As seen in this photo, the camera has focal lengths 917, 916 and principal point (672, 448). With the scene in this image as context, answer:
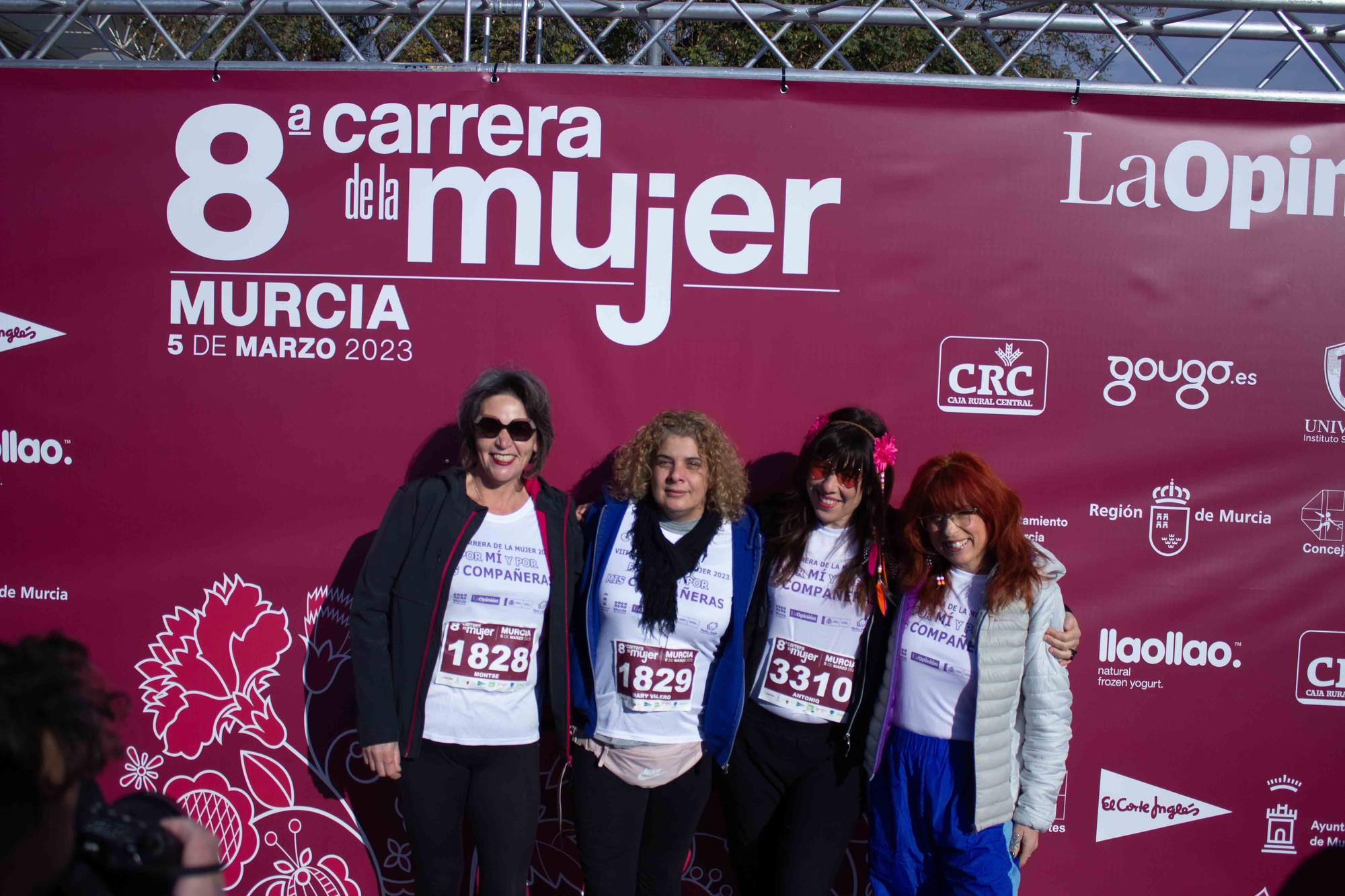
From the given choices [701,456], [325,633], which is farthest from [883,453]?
[325,633]

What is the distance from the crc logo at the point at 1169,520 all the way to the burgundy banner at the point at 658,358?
10mm

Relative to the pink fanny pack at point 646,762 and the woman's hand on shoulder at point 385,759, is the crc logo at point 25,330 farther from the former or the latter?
the pink fanny pack at point 646,762

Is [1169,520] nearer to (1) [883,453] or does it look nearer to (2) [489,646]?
(1) [883,453]

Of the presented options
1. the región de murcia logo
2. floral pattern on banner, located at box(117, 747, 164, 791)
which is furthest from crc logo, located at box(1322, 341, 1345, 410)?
floral pattern on banner, located at box(117, 747, 164, 791)

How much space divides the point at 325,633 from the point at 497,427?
112cm

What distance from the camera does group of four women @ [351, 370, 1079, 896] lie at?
2346mm

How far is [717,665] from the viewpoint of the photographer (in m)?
2.46

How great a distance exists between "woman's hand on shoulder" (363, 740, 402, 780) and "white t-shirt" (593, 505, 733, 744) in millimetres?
543

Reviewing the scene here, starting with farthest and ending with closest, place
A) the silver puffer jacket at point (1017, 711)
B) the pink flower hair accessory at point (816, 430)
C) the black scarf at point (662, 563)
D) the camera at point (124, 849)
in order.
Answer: the pink flower hair accessory at point (816, 430)
the black scarf at point (662, 563)
the silver puffer jacket at point (1017, 711)
the camera at point (124, 849)

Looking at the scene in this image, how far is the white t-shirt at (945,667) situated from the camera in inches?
91.7

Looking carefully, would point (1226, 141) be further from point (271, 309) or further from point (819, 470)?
point (271, 309)

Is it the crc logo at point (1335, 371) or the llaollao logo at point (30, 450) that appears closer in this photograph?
the crc logo at point (1335, 371)

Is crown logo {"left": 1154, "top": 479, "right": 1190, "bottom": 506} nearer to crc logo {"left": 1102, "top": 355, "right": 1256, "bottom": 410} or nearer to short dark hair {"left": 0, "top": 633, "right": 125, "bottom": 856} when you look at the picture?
crc logo {"left": 1102, "top": 355, "right": 1256, "bottom": 410}

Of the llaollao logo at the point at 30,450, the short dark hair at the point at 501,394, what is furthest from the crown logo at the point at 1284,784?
the llaollao logo at the point at 30,450
